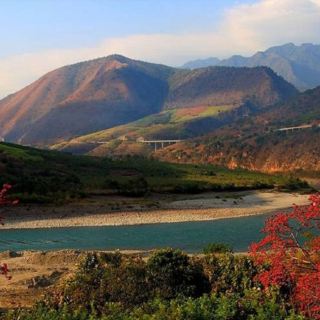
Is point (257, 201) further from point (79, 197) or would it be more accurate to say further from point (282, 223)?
point (282, 223)

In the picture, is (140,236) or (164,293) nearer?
(164,293)

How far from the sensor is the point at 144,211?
270 feet

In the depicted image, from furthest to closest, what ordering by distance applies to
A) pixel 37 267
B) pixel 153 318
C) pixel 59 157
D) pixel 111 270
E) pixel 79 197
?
pixel 59 157
pixel 79 197
pixel 37 267
pixel 111 270
pixel 153 318

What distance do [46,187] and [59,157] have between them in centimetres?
3398

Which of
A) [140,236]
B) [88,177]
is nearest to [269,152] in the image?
[88,177]

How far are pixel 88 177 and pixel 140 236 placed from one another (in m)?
44.0

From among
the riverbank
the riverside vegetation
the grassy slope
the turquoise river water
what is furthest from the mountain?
the riverside vegetation

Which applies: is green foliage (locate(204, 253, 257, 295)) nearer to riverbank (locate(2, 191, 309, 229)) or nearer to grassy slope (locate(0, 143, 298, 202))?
riverbank (locate(2, 191, 309, 229))

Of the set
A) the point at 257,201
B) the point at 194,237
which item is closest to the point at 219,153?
the point at 257,201

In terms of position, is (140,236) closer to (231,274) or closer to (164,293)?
(231,274)

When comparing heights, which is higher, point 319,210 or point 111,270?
point 319,210

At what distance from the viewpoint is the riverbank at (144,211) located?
7369 centimetres

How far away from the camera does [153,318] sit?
59.6 ft

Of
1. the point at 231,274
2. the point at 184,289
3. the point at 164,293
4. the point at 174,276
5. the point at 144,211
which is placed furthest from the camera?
the point at 144,211
